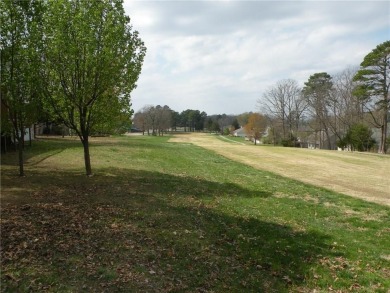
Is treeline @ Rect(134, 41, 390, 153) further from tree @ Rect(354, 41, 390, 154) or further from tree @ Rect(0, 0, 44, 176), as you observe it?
tree @ Rect(0, 0, 44, 176)

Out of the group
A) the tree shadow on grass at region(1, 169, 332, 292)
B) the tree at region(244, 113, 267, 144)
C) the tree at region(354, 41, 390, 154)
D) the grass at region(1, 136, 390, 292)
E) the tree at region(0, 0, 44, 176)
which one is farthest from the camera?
the tree at region(244, 113, 267, 144)

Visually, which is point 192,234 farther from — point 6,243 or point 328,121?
point 328,121

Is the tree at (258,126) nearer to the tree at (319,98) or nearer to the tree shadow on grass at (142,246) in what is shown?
the tree at (319,98)

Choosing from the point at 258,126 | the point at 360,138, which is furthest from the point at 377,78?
the point at 258,126

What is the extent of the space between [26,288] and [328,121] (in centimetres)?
6510

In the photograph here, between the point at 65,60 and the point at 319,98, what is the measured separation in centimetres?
5891

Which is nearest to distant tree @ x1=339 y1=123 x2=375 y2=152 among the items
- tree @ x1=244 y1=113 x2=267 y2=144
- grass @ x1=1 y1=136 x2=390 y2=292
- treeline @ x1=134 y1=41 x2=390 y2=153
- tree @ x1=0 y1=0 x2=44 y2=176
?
treeline @ x1=134 y1=41 x2=390 y2=153

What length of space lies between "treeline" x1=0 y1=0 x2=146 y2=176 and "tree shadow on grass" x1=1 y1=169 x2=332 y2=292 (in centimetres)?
439

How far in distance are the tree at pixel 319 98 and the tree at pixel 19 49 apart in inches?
2334

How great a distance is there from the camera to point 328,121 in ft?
209

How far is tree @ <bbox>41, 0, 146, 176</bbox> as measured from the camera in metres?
13.9

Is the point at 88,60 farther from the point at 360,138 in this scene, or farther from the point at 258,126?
the point at 258,126

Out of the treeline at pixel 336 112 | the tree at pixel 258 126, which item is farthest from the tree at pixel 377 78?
the tree at pixel 258 126

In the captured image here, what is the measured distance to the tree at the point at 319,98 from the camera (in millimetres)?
64812
